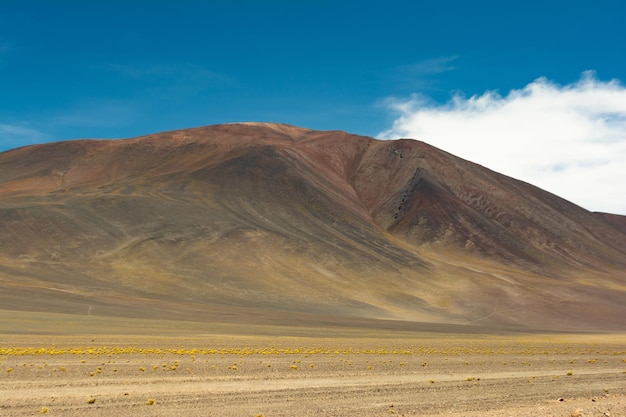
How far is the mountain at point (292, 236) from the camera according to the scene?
79750mm

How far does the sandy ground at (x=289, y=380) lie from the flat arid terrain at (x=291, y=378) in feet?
0.12

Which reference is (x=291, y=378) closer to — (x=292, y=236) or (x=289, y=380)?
(x=289, y=380)

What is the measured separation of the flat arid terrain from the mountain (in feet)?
92.0

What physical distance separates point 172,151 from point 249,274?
2677 inches

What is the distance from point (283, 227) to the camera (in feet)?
359

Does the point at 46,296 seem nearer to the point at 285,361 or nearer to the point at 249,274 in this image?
the point at 249,274

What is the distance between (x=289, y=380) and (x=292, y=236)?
82751mm

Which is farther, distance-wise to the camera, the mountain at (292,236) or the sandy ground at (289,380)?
the mountain at (292,236)

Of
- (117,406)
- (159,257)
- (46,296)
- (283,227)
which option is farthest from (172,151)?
(117,406)

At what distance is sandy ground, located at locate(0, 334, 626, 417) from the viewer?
16.8m

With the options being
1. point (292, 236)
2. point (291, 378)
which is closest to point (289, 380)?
point (291, 378)

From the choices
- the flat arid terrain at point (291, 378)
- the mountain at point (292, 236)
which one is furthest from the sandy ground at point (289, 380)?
the mountain at point (292, 236)

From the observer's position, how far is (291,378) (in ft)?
73.8

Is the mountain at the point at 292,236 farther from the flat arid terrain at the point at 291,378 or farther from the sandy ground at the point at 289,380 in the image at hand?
the sandy ground at the point at 289,380
